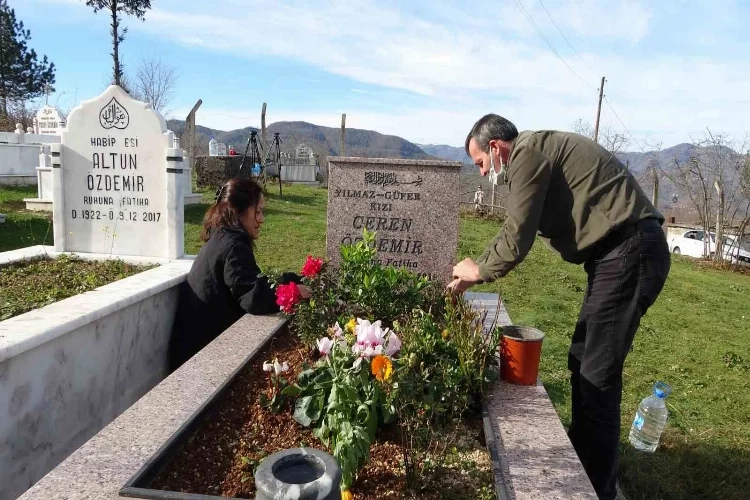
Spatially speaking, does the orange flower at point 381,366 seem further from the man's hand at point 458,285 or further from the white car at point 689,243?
the white car at point 689,243

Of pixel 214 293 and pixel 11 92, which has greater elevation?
pixel 11 92

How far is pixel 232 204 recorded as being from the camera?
3344 mm

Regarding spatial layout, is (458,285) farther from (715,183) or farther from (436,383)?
(715,183)

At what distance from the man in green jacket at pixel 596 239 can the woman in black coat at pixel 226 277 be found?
1.33 m

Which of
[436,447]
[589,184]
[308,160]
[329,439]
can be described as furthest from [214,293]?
[308,160]

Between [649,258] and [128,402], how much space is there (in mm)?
2996

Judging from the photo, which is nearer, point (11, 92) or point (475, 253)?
point (475, 253)

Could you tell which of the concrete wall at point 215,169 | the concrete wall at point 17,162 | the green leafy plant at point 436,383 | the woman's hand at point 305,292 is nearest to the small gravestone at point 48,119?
the concrete wall at point 17,162

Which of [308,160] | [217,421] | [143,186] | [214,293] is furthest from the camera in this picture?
[308,160]

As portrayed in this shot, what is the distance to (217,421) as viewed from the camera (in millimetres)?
2180

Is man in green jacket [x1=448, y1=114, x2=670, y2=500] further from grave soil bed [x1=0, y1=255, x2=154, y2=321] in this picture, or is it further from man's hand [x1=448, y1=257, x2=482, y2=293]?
grave soil bed [x1=0, y1=255, x2=154, y2=321]

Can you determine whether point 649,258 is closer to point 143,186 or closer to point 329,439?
point 329,439

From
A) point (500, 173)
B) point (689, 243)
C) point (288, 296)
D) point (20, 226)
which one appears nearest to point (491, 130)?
point (500, 173)

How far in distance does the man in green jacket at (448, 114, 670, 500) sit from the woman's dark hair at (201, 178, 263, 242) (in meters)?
1.61
